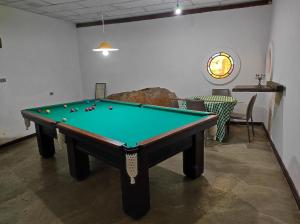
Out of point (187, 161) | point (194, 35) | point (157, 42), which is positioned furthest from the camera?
point (157, 42)

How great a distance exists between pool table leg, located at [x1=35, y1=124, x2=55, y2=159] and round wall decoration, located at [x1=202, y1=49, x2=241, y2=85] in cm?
355

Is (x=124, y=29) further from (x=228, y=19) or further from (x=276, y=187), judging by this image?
(x=276, y=187)

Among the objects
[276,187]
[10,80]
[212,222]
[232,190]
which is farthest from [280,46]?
[10,80]

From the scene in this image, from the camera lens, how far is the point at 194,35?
16.3ft

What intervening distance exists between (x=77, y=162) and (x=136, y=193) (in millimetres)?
1093

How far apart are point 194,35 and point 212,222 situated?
4.11 metres

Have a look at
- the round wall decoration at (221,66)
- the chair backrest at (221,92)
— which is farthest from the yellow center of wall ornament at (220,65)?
the chair backrest at (221,92)

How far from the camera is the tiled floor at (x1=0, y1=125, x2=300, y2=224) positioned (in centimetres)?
205

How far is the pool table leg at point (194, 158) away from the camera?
2.63 meters

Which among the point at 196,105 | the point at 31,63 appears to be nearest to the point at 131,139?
the point at 196,105

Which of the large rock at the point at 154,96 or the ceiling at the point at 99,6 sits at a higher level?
the ceiling at the point at 99,6

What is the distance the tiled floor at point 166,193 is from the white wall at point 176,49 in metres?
2.23

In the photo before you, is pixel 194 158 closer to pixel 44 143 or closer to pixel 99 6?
pixel 44 143

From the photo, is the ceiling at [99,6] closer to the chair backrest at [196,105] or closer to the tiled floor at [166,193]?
the chair backrest at [196,105]
